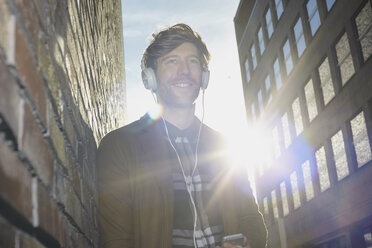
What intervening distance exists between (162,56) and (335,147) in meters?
18.5

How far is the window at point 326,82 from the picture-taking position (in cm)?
2009

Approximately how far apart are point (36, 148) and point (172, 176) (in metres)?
1.58

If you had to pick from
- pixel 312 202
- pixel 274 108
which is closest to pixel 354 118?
pixel 312 202

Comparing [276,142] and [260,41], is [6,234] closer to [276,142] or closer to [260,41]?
[276,142]

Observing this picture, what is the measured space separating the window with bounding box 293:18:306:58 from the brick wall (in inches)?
899

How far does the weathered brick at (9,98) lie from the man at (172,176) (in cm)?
157

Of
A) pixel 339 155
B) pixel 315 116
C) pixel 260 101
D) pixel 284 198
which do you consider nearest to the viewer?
pixel 339 155

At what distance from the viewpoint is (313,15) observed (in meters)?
21.8

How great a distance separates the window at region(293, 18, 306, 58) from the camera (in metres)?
23.2

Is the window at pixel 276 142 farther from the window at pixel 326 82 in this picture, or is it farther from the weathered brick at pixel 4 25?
the weathered brick at pixel 4 25

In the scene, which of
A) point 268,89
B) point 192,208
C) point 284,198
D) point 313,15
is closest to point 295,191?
point 284,198

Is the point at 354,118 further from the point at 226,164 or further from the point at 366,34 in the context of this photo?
the point at 226,164

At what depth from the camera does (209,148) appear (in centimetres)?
283

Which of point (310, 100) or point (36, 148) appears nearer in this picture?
point (36, 148)
